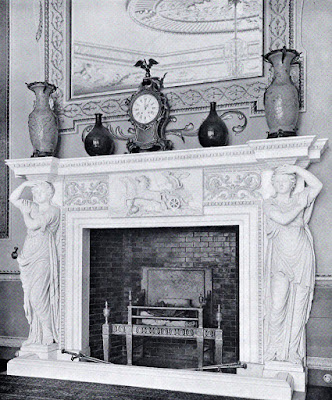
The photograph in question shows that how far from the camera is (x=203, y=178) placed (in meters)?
4.39

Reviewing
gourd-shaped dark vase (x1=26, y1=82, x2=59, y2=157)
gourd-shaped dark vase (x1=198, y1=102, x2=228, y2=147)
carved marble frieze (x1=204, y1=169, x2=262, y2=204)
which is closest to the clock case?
gourd-shaped dark vase (x1=198, y1=102, x2=228, y2=147)

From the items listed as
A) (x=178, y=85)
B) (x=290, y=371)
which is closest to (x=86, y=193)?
(x=178, y=85)

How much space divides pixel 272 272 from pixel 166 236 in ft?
4.00

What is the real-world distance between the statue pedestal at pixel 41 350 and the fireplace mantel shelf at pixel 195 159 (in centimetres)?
151

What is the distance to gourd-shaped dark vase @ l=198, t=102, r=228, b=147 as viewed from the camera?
428 cm

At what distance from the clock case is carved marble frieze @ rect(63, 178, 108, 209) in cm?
43

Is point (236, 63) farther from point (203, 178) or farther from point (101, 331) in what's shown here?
point (101, 331)


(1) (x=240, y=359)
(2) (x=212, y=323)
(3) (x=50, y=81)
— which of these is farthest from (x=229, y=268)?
(3) (x=50, y=81)

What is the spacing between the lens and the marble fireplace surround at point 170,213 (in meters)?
3.91

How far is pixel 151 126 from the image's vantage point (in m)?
4.56

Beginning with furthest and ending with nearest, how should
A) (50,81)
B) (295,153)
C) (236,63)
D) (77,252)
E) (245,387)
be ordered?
(50,81), (77,252), (236,63), (295,153), (245,387)

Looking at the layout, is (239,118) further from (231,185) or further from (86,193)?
(86,193)

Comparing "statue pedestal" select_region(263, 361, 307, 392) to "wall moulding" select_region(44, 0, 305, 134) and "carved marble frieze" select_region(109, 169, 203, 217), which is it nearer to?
"carved marble frieze" select_region(109, 169, 203, 217)

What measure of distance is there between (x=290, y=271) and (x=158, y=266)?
1.42 meters
